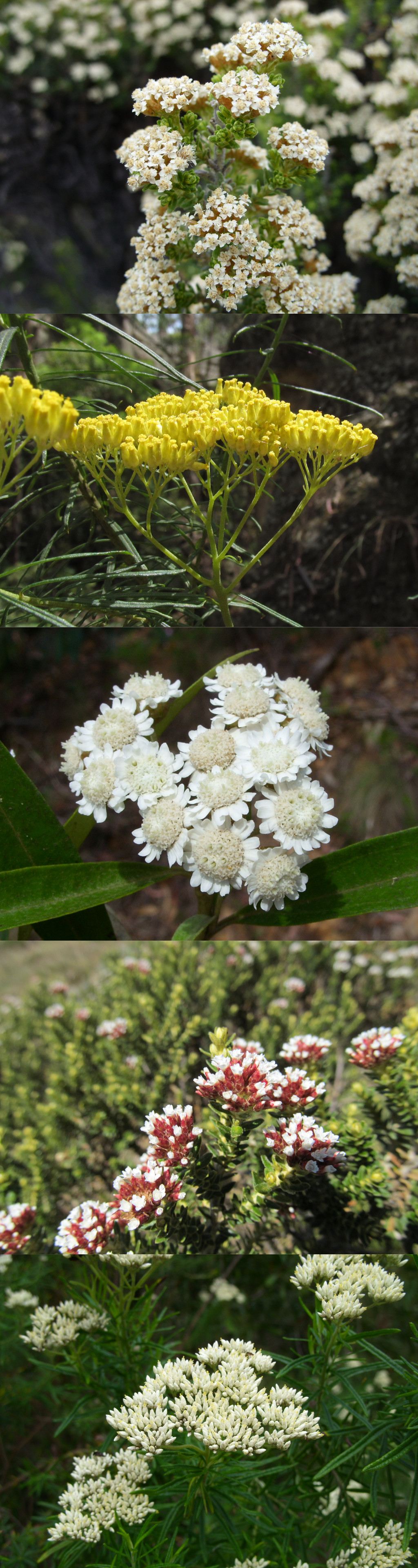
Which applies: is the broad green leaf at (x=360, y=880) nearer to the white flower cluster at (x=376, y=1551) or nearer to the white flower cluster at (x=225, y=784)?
the white flower cluster at (x=225, y=784)

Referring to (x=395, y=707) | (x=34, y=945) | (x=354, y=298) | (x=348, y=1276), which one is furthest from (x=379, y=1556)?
(x=354, y=298)

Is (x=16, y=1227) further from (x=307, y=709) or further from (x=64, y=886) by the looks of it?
(x=307, y=709)

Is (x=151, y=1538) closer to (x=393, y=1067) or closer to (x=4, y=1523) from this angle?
(x=4, y=1523)

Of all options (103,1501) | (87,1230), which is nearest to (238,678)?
(87,1230)

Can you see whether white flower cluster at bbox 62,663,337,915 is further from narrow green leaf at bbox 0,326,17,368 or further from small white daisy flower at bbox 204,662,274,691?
narrow green leaf at bbox 0,326,17,368

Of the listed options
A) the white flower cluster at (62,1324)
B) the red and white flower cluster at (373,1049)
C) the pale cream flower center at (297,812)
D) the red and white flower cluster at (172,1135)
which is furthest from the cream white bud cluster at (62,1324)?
the pale cream flower center at (297,812)

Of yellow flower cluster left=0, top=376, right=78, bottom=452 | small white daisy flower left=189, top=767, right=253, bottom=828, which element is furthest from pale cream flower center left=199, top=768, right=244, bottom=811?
yellow flower cluster left=0, top=376, right=78, bottom=452
